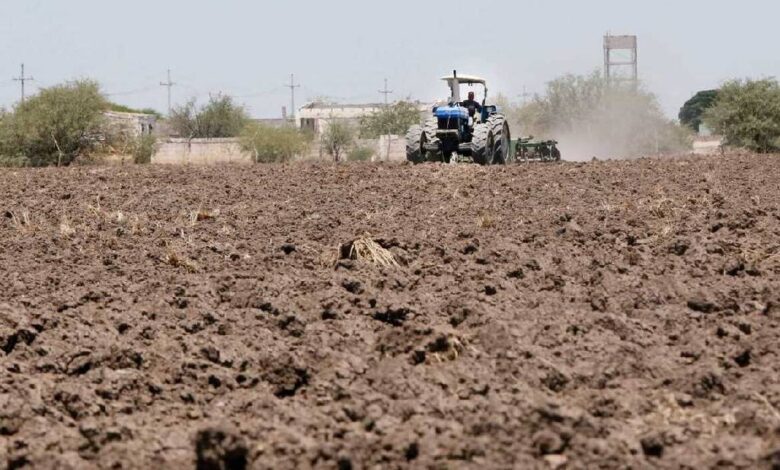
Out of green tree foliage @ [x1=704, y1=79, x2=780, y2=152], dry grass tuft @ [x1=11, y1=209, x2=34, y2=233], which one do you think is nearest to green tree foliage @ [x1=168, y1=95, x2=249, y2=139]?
green tree foliage @ [x1=704, y1=79, x2=780, y2=152]

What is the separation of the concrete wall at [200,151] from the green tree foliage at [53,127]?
13.1 ft

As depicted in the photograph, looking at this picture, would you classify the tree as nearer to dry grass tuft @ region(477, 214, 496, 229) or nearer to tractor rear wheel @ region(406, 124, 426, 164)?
tractor rear wheel @ region(406, 124, 426, 164)

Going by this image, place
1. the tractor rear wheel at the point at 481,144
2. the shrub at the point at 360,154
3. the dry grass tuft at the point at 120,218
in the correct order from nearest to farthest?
the dry grass tuft at the point at 120,218, the tractor rear wheel at the point at 481,144, the shrub at the point at 360,154

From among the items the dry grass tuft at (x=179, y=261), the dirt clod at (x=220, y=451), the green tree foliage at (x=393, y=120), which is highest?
the green tree foliage at (x=393, y=120)

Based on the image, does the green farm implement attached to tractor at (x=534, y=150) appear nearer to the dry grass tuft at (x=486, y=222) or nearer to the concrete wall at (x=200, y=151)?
the concrete wall at (x=200, y=151)

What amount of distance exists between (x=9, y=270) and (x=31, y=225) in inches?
139

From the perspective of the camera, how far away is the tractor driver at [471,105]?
2586cm

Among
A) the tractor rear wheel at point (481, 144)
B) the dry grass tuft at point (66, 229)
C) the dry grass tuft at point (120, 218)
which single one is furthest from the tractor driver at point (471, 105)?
the dry grass tuft at point (66, 229)

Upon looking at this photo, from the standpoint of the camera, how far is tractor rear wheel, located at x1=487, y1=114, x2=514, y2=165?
25.4 meters

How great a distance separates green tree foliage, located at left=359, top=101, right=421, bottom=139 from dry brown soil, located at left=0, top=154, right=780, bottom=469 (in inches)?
2400

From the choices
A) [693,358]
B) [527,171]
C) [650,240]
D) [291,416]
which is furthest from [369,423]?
[527,171]

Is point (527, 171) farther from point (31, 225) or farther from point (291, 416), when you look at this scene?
point (291, 416)

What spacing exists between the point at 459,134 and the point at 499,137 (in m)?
1.18

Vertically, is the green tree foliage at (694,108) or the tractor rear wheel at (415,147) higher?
the green tree foliage at (694,108)
